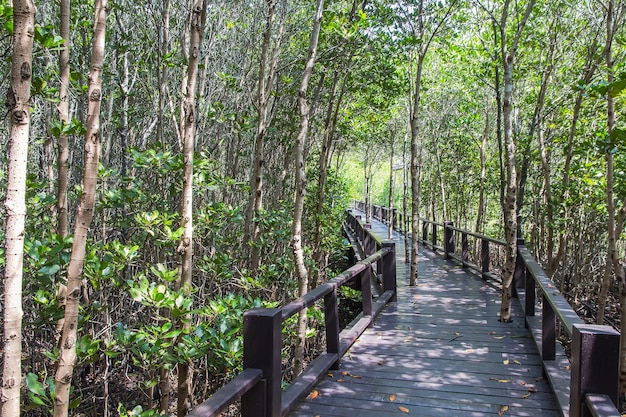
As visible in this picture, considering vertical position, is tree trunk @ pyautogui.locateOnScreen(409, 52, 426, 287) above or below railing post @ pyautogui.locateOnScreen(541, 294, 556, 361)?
above

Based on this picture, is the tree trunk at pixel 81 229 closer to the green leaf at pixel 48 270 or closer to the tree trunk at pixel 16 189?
the tree trunk at pixel 16 189

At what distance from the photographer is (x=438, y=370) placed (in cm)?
430

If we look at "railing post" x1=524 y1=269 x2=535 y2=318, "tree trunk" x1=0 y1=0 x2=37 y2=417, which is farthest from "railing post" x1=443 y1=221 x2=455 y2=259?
"tree trunk" x1=0 y1=0 x2=37 y2=417

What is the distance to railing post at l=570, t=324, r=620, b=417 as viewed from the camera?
2.37 meters

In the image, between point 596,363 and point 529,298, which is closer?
point 596,363

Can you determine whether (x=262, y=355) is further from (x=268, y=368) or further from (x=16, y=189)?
(x=16, y=189)

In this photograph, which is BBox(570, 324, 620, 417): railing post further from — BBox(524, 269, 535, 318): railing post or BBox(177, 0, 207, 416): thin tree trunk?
BBox(524, 269, 535, 318): railing post

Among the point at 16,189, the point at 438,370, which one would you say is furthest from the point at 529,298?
the point at 16,189

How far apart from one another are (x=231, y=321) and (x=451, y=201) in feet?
71.4

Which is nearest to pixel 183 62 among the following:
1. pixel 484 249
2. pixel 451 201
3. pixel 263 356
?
pixel 263 356

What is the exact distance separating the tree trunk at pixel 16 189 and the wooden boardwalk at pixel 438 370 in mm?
1991

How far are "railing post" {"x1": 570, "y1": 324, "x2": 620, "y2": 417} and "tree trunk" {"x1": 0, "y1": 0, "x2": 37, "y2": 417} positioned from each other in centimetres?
263

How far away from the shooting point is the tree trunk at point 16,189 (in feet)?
6.05

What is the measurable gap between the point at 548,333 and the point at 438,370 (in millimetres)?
992
